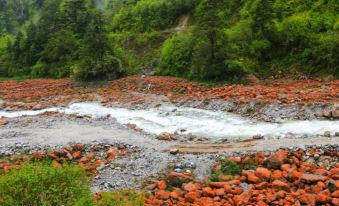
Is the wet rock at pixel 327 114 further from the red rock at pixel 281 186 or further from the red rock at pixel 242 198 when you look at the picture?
the red rock at pixel 242 198

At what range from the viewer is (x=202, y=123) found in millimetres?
24453

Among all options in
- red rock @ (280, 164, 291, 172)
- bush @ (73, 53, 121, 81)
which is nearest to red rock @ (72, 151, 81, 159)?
red rock @ (280, 164, 291, 172)

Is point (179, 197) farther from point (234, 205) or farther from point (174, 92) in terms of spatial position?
point (174, 92)

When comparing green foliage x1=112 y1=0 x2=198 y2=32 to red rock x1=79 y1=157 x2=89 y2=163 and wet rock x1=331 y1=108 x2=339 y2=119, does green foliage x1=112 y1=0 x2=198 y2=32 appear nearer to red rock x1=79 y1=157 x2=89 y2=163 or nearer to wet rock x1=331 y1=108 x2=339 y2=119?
wet rock x1=331 y1=108 x2=339 y2=119

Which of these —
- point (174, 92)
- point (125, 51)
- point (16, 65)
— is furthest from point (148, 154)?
point (16, 65)

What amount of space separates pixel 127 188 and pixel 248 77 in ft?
67.7

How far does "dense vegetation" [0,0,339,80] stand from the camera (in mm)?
33719

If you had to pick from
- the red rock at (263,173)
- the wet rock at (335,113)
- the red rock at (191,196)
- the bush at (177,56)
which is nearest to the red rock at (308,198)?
the red rock at (263,173)

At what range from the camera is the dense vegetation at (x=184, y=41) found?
33.7m

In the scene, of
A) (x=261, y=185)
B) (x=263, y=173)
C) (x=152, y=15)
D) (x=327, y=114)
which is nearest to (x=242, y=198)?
(x=261, y=185)

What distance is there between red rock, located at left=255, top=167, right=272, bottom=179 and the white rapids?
5.45 metres

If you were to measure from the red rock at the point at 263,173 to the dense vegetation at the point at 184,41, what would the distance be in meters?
18.5

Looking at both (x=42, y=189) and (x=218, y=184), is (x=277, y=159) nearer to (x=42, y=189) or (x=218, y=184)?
(x=218, y=184)

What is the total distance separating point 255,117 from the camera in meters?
24.2
